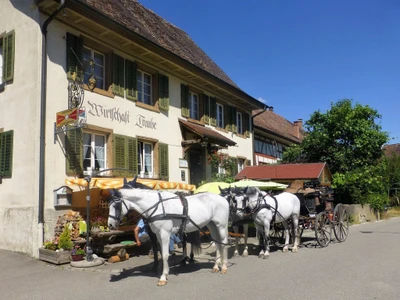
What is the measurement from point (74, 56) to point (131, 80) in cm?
234

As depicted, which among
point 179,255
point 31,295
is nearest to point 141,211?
point 31,295

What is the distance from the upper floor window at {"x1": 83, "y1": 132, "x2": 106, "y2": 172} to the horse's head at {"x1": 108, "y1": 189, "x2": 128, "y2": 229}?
15.4ft

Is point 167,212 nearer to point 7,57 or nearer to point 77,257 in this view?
point 77,257

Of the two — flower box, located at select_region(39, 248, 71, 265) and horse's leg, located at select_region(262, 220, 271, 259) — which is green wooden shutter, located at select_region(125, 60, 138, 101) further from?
horse's leg, located at select_region(262, 220, 271, 259)

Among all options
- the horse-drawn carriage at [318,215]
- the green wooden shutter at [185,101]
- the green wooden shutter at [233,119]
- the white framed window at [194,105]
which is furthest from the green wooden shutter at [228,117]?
the horse-drawn carriage at [318,215]

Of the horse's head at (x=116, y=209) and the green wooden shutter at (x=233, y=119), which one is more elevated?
the green wooden shutter at (x=233, y=119)

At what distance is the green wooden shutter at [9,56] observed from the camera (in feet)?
36.4

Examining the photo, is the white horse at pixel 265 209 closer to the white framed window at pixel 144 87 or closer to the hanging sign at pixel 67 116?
the hanging sign at pixel 67 116

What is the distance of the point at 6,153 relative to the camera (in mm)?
10820

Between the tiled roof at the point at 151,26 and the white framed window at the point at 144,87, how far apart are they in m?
1.24

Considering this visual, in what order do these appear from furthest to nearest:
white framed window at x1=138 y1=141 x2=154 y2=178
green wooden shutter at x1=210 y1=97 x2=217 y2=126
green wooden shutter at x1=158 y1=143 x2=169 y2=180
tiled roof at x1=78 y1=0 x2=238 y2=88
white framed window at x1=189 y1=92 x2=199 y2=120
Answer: green wooden shutter at x1=210 y1=97 x2=217 y2=126 < white framed window at x1=189 y1=92 x2=199 y2=120 < green wooden shutter at x1=158 y1=143 x2=169 y2=180 < white framed window at x1=138 y1=141 x2=154 y2=178 < tiled roof at x1=78 y1=0 x2=238 y2=88

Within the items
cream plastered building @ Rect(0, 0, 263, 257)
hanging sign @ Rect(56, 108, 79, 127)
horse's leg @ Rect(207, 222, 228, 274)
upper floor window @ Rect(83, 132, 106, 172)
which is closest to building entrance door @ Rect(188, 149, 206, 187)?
cream plastered building @ Rect(0, 0, 263, 257)

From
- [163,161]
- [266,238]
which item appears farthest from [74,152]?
[266,238]

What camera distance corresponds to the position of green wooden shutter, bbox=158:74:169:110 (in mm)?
14305
